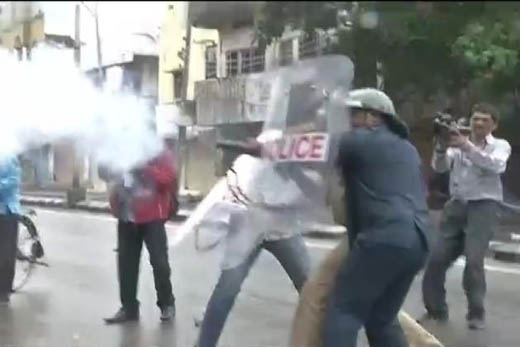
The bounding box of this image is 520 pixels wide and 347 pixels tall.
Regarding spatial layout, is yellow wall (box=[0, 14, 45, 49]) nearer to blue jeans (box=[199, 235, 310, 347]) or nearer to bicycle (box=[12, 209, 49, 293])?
blue jeans (box=[199, 235, 310, 347])

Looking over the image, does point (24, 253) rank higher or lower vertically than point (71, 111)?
lower

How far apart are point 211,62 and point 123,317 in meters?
2.11

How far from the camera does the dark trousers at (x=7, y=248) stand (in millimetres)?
8828

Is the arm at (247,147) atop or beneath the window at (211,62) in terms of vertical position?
beneath

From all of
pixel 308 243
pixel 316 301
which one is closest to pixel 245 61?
pixel 316 301

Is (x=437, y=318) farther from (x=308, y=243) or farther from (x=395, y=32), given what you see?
(x=395, y=32)

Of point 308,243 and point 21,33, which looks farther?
point 308,243

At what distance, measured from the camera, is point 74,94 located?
5.93m

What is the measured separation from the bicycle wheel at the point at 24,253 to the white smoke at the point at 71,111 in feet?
11.0

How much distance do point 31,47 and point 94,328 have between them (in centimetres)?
252

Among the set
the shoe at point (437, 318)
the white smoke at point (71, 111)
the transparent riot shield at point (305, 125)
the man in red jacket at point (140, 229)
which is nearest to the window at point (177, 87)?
the white smoke at point (71, 111)

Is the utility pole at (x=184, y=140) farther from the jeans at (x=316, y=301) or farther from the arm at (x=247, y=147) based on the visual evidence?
the jeans at (x=316, y=301)

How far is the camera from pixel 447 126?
6.96m

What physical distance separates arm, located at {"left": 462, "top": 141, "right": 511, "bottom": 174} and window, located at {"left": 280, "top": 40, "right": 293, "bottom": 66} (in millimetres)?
2782
